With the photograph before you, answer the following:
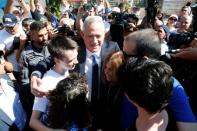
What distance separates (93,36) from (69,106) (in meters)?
1.02

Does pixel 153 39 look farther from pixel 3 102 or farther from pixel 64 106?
pixel 3 102

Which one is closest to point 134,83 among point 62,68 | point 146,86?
point 146,86

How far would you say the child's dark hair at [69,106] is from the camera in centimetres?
174

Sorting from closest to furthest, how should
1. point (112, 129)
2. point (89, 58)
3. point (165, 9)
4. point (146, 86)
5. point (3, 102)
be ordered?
point (146, 86), point (112, 129), point (3, 102), point (89, 58), point (165, 9)

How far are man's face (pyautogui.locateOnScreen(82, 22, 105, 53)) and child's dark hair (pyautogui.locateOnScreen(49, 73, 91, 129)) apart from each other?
0.86 m

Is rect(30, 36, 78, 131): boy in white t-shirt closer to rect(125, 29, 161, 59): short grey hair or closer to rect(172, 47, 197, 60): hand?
rect(125, 29, 161, 59): short grey hair

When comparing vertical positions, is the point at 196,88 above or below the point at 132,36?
below

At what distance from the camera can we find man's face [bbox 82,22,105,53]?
264 centimetres

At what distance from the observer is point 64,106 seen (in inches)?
68.1

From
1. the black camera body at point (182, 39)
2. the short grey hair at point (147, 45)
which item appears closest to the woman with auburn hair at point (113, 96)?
the short grey hair at point (147, 45)

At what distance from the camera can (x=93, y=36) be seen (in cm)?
263

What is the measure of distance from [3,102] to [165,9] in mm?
10049

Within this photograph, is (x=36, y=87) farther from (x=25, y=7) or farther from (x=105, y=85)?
(x=25, y=7)

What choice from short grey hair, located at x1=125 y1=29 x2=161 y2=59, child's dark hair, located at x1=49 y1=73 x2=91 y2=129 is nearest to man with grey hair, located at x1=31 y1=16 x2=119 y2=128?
child's dark hair, located at x1=49 y1=73 x2=91 y2=129
